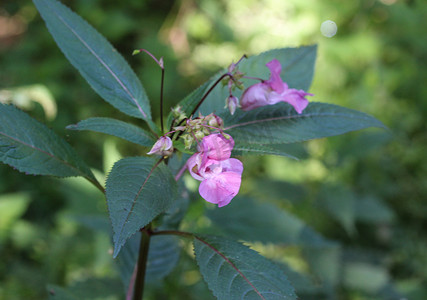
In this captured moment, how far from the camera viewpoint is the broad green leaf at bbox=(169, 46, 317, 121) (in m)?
0.98

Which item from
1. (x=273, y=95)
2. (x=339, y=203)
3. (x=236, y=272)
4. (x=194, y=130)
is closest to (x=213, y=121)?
(x=194, y=130)

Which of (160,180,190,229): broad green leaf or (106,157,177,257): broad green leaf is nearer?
(106,157,177,257): broad green leaf

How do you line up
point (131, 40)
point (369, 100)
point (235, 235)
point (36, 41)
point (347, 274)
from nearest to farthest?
point (235, 235), point (347, 274), point (369, 100), point (36, 41), point (131, 40)

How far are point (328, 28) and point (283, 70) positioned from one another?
2.50m

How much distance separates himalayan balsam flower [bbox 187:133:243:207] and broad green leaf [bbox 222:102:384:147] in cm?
12

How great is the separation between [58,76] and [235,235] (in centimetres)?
251

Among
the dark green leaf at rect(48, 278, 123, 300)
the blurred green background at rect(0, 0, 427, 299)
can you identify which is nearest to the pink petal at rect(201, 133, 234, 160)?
the blurred green background at rect(0, 0, 427, 299)

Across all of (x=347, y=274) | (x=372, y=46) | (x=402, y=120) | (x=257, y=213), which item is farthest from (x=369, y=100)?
(x=257, y=213)

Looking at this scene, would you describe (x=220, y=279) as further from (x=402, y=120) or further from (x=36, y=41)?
(x=36, y=41)

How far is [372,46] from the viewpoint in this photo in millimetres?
3137

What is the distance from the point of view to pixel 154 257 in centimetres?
120

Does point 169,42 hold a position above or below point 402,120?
below

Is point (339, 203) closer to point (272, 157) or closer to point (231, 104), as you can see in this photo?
point (272, 157)

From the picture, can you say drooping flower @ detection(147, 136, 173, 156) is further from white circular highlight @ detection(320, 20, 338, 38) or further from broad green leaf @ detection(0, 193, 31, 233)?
white circular highlight @ detection(320, 20, 338, 38)
